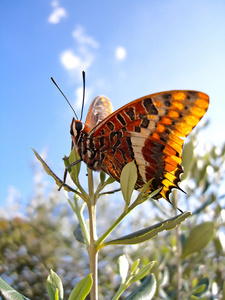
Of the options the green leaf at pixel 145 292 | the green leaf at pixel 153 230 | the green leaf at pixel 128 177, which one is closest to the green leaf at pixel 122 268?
the green leaf at pixel 145 292

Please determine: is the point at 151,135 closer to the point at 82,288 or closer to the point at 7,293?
the point at 82,288

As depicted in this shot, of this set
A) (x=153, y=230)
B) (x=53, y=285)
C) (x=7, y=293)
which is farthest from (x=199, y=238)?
(x=7, y=293)

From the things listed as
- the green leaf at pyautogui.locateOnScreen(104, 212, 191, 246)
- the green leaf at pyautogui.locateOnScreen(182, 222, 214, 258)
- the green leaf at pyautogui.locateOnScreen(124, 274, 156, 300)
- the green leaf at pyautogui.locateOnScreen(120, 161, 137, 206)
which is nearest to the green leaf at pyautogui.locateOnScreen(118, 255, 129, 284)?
the green leaf at pyautogui.locateOnScreen(124, 274, 156, 300)

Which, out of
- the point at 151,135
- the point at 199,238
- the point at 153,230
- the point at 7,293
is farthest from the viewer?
the point at 199,238

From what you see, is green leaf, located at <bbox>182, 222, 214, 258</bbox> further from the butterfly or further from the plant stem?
the plant stem

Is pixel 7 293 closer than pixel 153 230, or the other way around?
pixel 7 293

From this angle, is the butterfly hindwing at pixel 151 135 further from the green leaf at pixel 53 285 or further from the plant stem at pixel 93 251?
the green leaf at pixel 53 285
